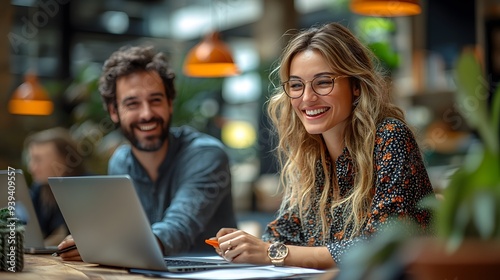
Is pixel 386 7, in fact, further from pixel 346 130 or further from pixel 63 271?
pixel 63 271

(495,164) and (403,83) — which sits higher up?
(495,164)

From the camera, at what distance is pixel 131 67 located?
10.4 ft

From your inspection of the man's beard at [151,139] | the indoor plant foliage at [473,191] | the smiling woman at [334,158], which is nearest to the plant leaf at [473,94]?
the indoor plant foliage at [473,191]

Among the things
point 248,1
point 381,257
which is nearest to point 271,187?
point 248,1

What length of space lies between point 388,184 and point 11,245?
102 centimetres

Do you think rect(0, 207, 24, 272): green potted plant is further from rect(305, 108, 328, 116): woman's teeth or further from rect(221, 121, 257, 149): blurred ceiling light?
rect(221, 121, 257, 149): blurred ceiling light

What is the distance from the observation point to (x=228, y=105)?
12.1 meters

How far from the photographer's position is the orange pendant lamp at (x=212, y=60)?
6.12 meters

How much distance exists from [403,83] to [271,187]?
6.77 feet

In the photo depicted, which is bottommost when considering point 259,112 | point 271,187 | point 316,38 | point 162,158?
point 271,187

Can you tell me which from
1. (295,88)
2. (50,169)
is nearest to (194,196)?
(295,88)

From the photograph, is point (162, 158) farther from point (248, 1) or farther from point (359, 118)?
point (248, 1)

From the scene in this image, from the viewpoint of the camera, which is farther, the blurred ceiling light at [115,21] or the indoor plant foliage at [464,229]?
the blurred ceiling light at [115,21]

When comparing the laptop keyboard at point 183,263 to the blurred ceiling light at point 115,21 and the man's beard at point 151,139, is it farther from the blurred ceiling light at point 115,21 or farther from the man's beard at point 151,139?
the blurred ceiling light at point 115,21
